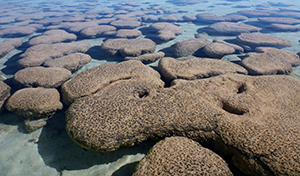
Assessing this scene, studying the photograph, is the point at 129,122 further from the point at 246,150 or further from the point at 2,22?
the point at 2,22

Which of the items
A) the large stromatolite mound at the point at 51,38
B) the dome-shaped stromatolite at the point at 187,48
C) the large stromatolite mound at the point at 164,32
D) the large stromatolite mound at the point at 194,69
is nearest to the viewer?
the large stromatolite mound at the point at 194,69

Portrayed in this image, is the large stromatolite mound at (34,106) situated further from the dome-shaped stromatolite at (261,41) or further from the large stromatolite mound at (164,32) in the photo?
the dome-shaped stromatolite at (261,41)

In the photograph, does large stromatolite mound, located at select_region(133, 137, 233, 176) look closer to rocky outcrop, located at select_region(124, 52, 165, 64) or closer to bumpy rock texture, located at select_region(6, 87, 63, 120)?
bumpy rock texture, located at select_region(6, 87, 63, 120)

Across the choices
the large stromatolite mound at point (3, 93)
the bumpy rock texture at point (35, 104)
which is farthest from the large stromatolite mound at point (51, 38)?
the bumpy rock texture at point (35, 104)

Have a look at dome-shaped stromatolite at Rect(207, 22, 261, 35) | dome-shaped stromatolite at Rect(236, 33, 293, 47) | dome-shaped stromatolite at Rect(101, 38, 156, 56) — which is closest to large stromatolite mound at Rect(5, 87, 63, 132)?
dome-shaped stromatolite at Rect(101, 38, 156, 56)

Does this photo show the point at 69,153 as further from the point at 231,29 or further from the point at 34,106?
the point at 231,29


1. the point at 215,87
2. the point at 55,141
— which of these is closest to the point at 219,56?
the point at 215,87
